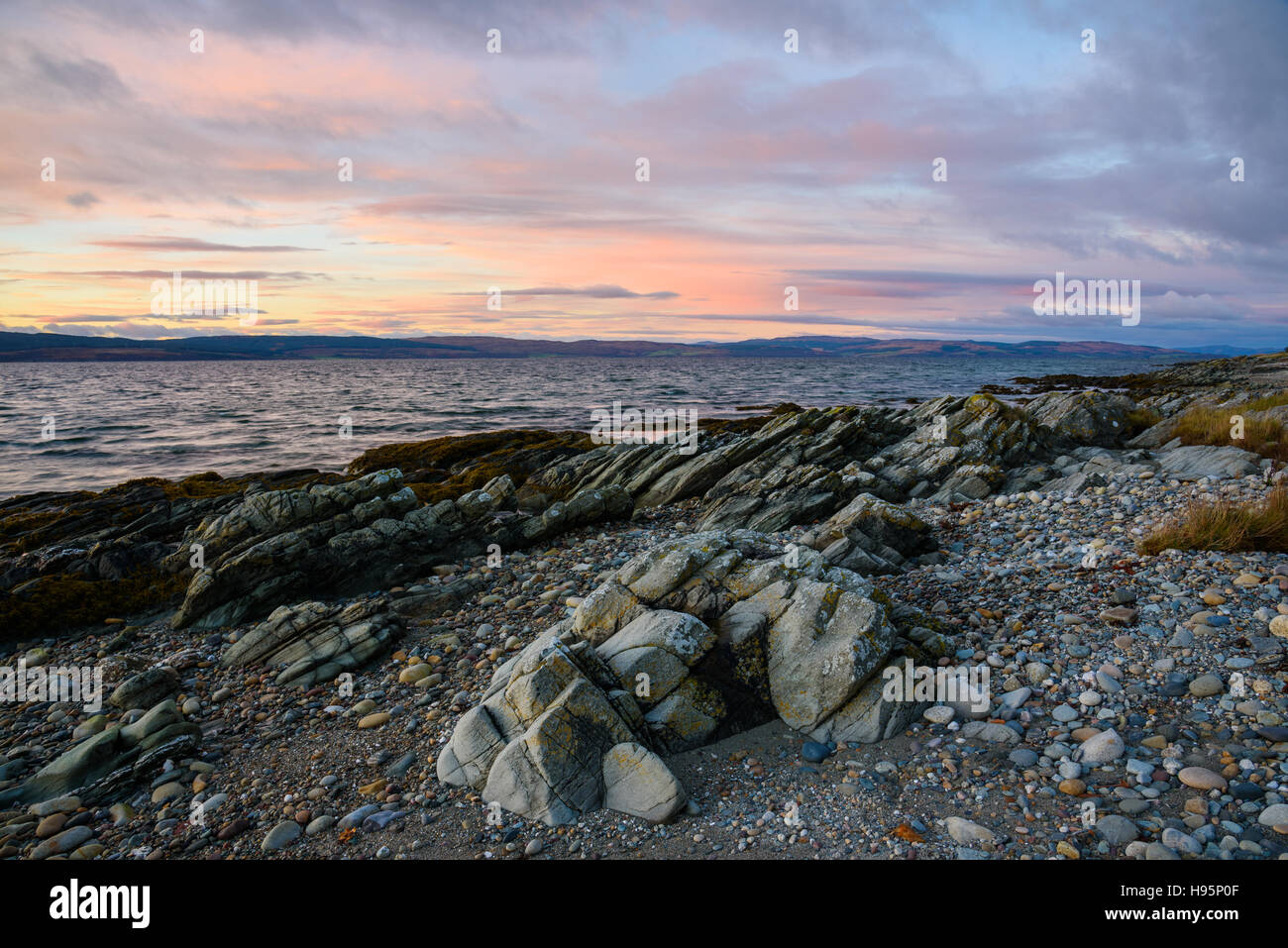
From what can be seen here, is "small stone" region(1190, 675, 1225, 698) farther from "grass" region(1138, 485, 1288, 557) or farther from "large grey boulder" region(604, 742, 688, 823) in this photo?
"large grey boulder" region(604, 742, 688, 823)

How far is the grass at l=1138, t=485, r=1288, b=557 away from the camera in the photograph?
1055cm

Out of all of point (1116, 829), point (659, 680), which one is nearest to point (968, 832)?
point (1116, 829)

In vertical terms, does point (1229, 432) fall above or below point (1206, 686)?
above

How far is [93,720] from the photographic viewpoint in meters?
10.1

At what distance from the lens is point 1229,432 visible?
18.7 meters

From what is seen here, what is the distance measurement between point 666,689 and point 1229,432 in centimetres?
2027

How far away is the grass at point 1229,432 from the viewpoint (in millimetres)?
16672

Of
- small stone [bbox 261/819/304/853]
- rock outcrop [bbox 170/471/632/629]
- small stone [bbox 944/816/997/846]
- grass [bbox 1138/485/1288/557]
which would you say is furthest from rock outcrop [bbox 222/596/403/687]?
grass [bbox 1138/485/1288/557]

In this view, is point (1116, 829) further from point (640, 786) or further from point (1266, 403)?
point (1266, 403)

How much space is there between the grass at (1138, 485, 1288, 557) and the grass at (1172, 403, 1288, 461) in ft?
23.2

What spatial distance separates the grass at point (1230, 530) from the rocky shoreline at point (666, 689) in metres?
0.50
